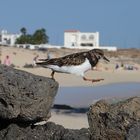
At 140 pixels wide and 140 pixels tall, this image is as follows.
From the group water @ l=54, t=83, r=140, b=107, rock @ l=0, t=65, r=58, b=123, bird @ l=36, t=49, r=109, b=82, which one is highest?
bird @ l=36, t=49, r=109, b=82

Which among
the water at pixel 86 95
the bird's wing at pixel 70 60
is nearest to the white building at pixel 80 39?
the water at pixel 86 95

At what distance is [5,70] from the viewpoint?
6.12 m

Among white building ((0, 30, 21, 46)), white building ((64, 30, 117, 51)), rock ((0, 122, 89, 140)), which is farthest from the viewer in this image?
white building ((0, 30, 21, 46))

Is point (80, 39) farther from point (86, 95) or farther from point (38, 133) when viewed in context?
point (38, 133)

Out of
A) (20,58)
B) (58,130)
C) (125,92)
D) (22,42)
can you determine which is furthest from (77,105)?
(22,42)

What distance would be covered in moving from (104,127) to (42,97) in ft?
2.64

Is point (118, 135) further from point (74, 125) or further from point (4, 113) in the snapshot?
point (74, 125)

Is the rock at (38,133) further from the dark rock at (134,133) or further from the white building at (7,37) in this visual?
the white building at (7,37)

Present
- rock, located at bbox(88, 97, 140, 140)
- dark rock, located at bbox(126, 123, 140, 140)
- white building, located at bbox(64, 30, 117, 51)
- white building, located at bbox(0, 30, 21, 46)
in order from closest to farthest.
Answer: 1. dark rock, located at bbox(126, 123, 140, 140)
2. rock, located at bbox(88, 97, 140, 140)
3. white building, located at bbox(64, 30, 117, 51)
4. white building, located at bbox(0, 30, 21, 46)

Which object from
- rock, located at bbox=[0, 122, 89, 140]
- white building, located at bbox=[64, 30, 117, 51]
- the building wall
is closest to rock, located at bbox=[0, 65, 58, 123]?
rock, located at bbox=[0, 122, 89, 140]

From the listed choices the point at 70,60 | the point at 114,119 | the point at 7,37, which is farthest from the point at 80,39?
the point at 114,119

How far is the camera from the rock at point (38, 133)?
615 centimetres

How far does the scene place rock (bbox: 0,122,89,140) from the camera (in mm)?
6152

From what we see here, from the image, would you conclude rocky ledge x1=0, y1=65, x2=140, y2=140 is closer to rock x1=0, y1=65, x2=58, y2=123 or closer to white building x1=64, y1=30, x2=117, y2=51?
rock x1=0, y1=65, x2=58, y2=123
